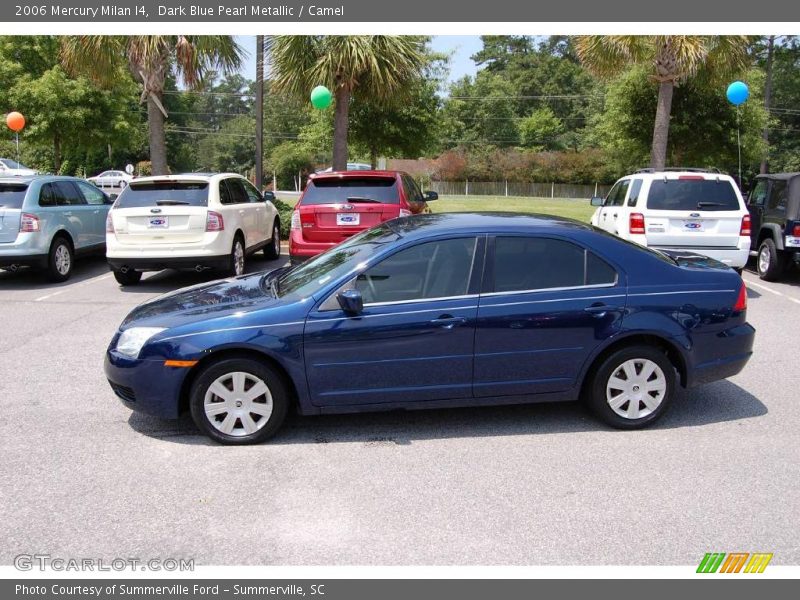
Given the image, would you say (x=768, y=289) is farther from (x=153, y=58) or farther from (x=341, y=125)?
(x=153, y=58)

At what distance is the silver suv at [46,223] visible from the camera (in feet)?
33.2

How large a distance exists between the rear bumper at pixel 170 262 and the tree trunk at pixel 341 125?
520 cm

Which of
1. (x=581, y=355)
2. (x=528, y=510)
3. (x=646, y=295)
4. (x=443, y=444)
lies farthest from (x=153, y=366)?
(x=646, y=295)

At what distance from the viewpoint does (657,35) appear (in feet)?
46.3

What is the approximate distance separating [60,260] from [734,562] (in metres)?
10.3

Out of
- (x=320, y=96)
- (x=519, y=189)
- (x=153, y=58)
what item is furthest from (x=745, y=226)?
(x=519, y=189)

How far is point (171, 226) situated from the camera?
9.78m

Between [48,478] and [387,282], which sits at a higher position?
[387,282]

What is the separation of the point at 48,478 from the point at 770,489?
4.28 meters

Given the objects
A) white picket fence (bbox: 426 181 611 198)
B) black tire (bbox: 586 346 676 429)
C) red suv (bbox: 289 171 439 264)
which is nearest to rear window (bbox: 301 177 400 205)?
red suv (bbox: 289 171 439 264)

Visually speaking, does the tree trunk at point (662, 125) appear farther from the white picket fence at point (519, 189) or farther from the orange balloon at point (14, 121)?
the white picket fence at point (519, 189)

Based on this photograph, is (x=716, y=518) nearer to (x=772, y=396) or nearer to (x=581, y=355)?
(x=581, y=355)

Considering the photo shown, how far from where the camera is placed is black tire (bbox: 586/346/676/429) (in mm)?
4879

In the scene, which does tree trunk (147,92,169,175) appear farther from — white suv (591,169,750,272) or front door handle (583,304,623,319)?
front door handle (583,304,623,319)
